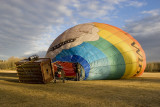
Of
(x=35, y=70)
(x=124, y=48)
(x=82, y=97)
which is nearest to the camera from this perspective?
(x=82, y=97)

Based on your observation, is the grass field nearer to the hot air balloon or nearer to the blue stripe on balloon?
the blue stripe on balloon

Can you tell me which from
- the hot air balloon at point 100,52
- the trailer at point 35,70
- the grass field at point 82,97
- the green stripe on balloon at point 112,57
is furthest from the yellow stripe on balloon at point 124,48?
the trailer at point 35,70

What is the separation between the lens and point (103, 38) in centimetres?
1095

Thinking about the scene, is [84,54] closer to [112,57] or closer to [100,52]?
[100,52]

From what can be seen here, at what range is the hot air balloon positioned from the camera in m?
10.1

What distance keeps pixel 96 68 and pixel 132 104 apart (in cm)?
582

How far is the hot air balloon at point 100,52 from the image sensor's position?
1009 centimetres

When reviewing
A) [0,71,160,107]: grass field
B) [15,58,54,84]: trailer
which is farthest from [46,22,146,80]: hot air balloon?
[0,71,160,107]: grass field

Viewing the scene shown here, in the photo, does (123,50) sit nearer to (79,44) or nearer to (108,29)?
(108,29)

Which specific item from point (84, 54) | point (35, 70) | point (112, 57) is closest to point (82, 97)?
point (35, 70)

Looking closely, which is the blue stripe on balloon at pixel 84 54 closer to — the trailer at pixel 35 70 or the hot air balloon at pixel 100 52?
the hot air balloon at pixel 100 52

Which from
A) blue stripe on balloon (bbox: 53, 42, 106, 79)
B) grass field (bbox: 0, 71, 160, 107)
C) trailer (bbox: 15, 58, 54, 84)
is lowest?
grass field (bbox: 0, 71, 160, 107)

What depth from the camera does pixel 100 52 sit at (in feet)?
33.8

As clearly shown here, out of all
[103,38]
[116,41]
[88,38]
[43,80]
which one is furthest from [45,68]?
[116,41]
